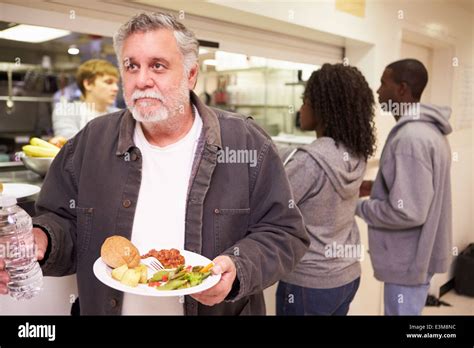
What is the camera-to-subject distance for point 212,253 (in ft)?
3.14

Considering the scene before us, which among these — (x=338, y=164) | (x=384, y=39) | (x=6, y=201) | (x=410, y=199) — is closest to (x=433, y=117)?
(x=410, y=199)

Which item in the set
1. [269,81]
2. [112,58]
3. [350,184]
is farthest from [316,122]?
[112,58]

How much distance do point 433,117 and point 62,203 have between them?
1216 mm

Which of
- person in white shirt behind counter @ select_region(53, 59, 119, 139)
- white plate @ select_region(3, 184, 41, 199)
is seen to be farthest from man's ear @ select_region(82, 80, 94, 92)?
white plate @ select_region(3, 184, 41, 199)

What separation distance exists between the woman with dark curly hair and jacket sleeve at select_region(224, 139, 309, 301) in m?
0.32

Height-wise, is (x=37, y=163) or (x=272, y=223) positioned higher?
(x=37, y=163)

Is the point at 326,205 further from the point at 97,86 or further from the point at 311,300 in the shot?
the point at 97,86

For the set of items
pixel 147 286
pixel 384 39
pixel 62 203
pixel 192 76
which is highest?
pixel 384 39

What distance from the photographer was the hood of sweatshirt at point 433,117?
1.45m

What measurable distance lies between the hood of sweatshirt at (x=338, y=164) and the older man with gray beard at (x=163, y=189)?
13.9 inches

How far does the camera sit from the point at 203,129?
975 millimetres

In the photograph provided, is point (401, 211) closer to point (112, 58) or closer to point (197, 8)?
point (197, 8)

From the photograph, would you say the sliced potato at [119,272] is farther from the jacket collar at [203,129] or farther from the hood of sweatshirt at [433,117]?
the hood of sweatshirt at [433,117]

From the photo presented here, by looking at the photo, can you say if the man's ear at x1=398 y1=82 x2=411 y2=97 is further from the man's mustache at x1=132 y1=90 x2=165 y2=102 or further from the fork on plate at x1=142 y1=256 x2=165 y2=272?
the fork on plate at x1=142 y1=256 x2=165 y2=272
